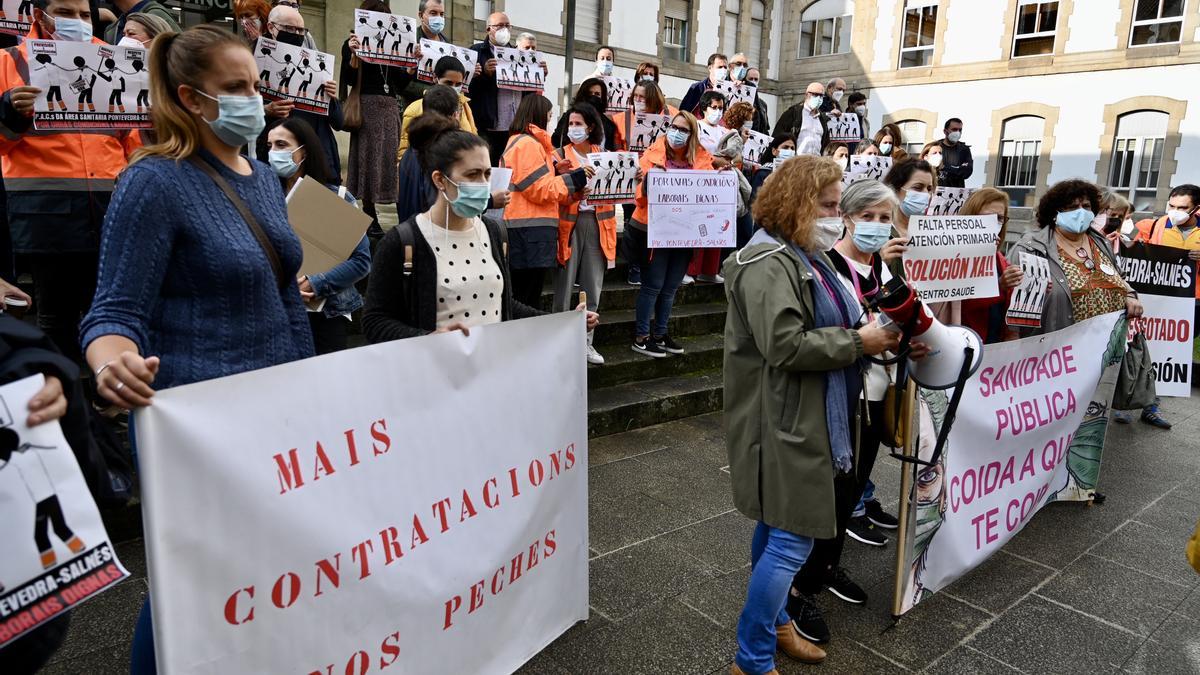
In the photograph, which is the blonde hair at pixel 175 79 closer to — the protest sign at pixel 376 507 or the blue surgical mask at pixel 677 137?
the protest sign at pixel 376 507

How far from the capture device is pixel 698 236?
621 cm

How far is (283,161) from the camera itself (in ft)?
12.0

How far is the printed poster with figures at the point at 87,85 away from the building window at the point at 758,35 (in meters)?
26.7

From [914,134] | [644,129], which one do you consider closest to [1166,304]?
[644,129]

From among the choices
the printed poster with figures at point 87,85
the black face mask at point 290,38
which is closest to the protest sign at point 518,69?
the black face mask at point 290,38

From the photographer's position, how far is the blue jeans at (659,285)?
6016 mm

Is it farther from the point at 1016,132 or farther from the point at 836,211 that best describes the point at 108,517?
the point at 1016,132

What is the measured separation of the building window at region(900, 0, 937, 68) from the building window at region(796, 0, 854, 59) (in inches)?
81.7

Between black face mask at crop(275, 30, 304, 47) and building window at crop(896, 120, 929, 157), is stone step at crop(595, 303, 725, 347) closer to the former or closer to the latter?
black face mask at crop(275, 30, 304, 47)

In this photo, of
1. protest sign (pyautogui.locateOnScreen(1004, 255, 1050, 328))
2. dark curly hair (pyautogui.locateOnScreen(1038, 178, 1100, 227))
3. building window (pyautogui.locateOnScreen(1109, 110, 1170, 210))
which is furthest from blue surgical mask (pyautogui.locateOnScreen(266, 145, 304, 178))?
building window (pyautogui.locateOnScreen(1109, 110, 1170, 210))

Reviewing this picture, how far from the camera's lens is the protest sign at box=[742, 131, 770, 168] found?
7625 millimetres

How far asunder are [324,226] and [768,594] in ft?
7.18

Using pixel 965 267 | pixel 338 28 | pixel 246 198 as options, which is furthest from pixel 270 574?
pixel 338 28

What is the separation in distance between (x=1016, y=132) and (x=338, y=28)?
2156 centimetres
